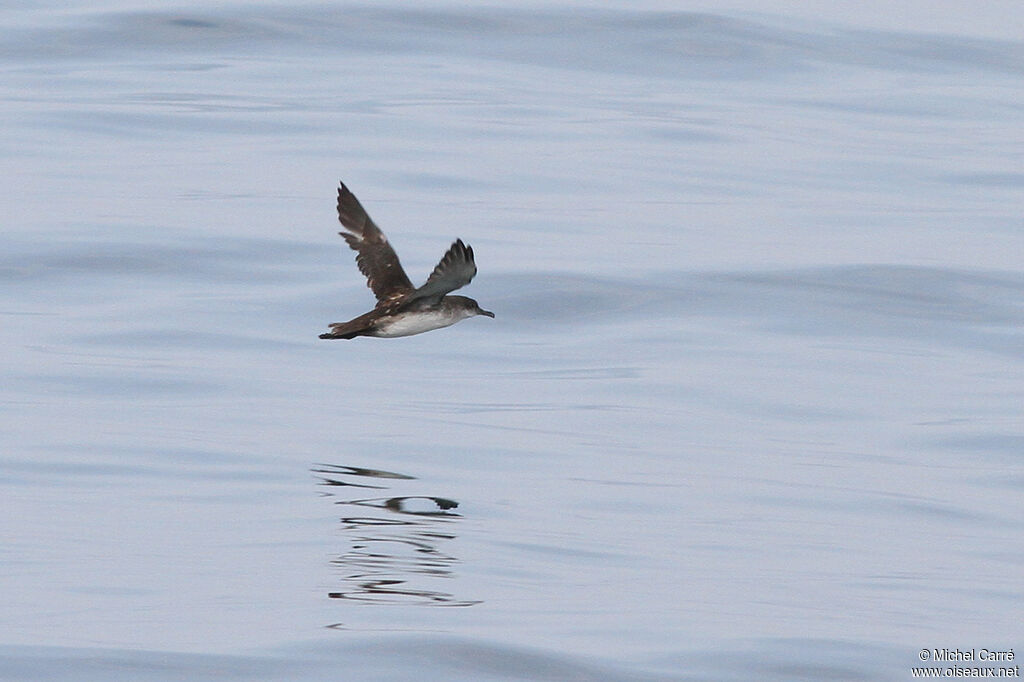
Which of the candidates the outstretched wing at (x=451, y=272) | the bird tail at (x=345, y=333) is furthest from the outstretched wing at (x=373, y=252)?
the outstretched wing at (x=451, y=272)

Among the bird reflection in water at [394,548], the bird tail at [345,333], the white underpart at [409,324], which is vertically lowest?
the bird reflection in water at [394,548]

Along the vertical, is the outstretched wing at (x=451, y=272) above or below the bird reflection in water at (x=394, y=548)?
above

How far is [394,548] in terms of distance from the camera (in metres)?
11.2

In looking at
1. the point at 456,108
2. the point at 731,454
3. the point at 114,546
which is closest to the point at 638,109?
the point at 456,108

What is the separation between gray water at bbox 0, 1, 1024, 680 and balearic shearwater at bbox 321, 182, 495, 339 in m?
1.12

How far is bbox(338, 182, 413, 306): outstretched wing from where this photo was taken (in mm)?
12461

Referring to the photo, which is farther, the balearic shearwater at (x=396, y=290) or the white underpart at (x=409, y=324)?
the white underpart at (x=409, y=324)

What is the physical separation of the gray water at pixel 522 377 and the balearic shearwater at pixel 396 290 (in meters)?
1.12

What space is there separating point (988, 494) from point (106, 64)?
852 inches

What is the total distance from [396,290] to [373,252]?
0.32 metres

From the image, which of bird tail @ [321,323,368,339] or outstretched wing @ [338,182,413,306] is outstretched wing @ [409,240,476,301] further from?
outstretched wing @ [338,182,413,306]

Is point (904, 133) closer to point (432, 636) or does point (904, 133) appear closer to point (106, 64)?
point (106, 64)

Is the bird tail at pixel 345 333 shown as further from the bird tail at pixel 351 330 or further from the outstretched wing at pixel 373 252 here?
the outstretched wing at pixel 373 252

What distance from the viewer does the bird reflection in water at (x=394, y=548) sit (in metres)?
10.4
